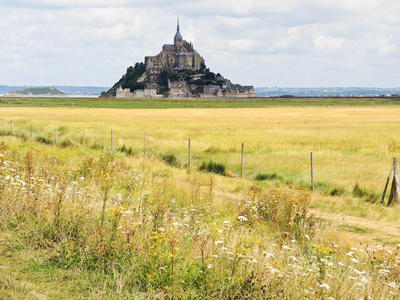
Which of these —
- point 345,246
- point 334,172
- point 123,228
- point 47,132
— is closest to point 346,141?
point 334,172

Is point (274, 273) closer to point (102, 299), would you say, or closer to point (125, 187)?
point (102, 299)

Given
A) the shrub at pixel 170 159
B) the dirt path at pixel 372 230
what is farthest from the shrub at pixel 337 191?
the shrub at pixel 170 159

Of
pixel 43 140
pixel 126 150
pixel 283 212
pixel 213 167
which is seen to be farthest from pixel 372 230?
pixel 43 140

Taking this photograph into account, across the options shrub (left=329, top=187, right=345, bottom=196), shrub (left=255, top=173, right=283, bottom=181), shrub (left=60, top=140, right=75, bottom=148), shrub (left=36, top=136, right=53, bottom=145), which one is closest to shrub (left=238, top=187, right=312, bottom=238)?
shrub (left=329, top=187, right=345, bottom=196)

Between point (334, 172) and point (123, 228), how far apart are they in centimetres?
1495

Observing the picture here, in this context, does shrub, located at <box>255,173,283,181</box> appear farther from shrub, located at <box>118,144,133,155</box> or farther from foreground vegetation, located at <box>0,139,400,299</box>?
foreground vegetation, located at <box>0,139,400,299</box>

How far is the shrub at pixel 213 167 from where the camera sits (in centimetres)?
2267

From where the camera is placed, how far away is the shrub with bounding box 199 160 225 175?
2267 centimetres

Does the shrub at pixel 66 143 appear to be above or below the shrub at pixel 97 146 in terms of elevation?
above

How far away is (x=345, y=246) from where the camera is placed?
30.3 feet

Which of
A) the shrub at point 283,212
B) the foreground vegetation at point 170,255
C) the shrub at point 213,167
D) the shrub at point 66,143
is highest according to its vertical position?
the foreground vegetation at point 170,255

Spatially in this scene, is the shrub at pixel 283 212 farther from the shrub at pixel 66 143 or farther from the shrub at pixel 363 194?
the shrub at pixel 66 143

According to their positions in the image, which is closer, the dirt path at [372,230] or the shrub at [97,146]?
the dirt path at [372,230]

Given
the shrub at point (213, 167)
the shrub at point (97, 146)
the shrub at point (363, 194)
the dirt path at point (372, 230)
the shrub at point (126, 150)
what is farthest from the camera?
the shrub at point (97, 146)
